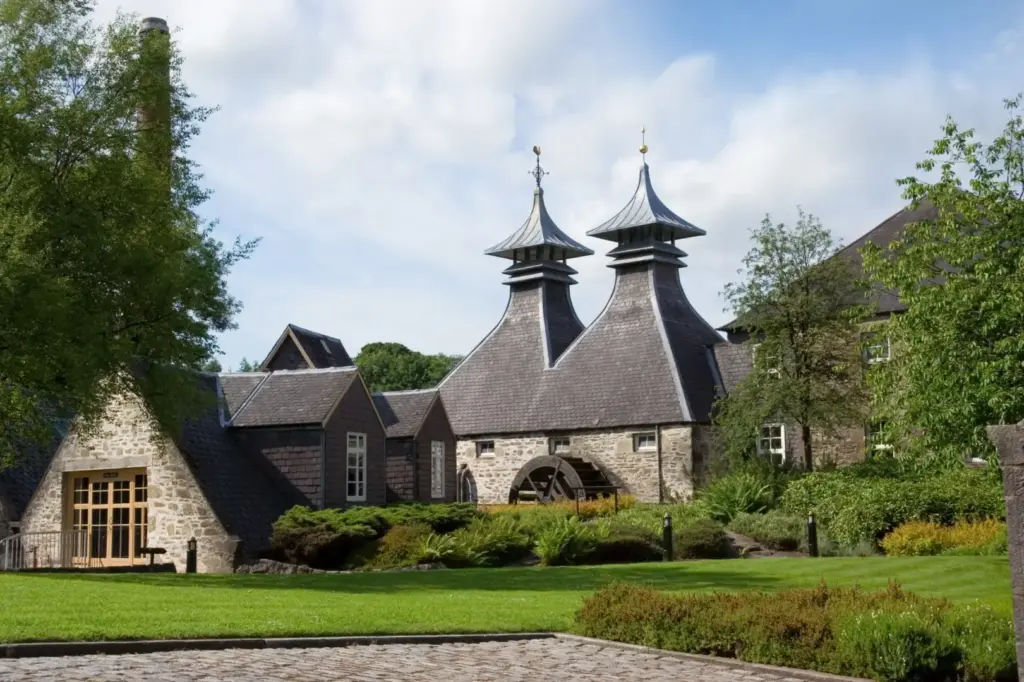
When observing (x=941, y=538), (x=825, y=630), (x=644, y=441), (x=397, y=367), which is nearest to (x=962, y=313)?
(x=941, y=538)

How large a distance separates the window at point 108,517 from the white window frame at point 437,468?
8925mm

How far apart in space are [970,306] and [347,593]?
1098 centimetres

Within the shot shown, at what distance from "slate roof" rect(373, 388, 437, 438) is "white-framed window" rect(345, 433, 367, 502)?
338 cm

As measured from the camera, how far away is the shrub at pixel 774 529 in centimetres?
2723

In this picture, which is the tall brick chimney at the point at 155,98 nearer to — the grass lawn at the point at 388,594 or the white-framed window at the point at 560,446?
the grass lawn at the point at 388,594

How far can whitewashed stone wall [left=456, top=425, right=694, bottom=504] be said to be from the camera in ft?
126

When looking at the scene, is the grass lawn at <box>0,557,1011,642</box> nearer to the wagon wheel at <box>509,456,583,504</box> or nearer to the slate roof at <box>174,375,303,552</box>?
the slate roof at <box>174,375,303,552</box>

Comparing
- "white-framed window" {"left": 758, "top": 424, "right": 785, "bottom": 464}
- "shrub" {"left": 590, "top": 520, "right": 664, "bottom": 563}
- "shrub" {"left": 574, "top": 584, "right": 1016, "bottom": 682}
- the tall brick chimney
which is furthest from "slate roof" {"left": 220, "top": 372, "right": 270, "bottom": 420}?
"shrub" {"left": 574, "top": 584, "right": 1016, "bottom": 682}

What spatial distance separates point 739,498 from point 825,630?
20614mm

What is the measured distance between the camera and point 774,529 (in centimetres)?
2758

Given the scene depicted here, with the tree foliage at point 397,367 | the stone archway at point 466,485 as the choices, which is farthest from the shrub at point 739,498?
the tree foliage at point 397,367

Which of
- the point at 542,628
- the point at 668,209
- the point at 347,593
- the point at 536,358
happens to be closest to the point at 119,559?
the point at 347,593

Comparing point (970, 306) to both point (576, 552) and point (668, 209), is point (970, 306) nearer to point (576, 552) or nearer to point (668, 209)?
point (576, 552)

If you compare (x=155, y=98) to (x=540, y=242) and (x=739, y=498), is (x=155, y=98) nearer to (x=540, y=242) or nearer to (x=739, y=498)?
(x=739, y=498)
